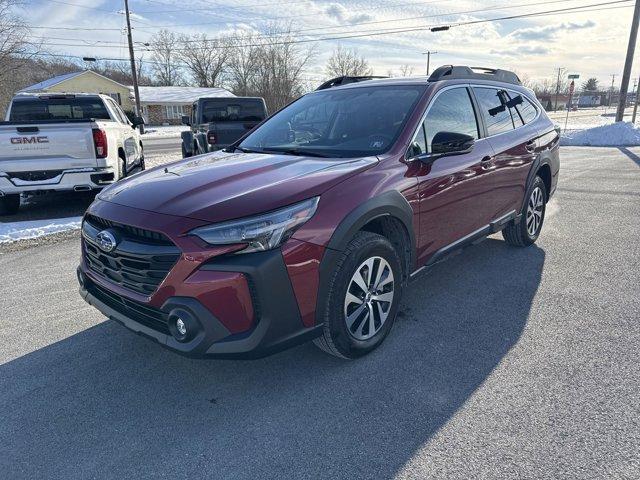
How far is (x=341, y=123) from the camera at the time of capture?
3.74 meters

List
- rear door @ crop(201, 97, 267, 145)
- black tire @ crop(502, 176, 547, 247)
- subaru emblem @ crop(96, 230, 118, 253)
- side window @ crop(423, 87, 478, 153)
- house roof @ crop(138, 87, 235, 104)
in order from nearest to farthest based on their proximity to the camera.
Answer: subaru emblem @ crop(96, 230, 118, 253) < side window @ crop(423, 87, 478, 153) < black tire @ crop(502, 176, 547, 247) < rear door @ crop(201, 97, 267, 145) < house roof @ crop(138, 87, 235, 104)

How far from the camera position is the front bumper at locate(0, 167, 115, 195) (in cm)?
666

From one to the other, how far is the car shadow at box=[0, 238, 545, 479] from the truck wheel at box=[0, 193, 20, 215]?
5.20 meters

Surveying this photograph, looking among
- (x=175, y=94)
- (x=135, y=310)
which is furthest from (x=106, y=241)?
(x=175, y=94)

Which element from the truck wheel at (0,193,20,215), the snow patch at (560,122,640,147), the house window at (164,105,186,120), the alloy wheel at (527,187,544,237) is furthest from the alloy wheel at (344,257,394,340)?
the house window at (164,105,186,120)

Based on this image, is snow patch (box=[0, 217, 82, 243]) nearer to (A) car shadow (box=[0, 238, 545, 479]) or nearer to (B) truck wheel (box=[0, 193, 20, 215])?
(B) truck wheel (box=[0, 193, 20, 215])

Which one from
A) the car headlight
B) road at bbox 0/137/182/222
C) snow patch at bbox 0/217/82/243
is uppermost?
the car headlight

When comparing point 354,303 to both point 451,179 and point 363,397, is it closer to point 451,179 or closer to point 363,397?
point 363,397

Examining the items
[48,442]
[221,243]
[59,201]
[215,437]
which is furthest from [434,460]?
[59,201]

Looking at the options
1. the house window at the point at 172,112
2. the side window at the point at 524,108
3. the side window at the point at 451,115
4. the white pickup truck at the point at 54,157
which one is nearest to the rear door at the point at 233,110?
the white pickup truck at the point at 54,157

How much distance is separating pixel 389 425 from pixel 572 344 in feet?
5.31

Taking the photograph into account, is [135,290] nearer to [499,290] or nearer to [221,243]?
[221,243]

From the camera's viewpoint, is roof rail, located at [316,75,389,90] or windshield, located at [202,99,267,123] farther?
windshield, located at [202,99,267,123]

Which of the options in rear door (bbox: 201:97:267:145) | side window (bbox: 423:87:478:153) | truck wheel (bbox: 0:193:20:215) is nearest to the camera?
side window (bbox: 423:87:478:153)
